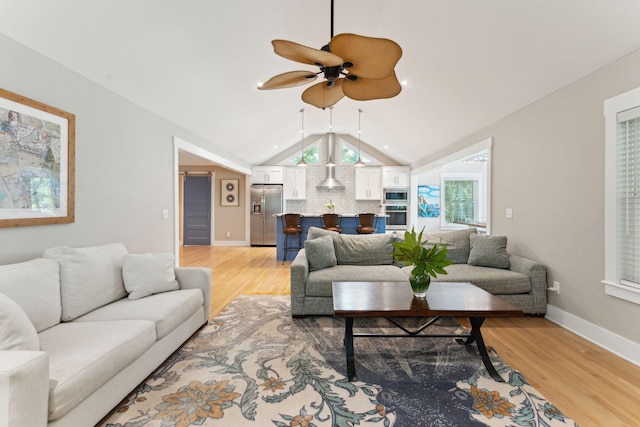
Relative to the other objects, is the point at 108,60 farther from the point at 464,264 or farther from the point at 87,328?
the point at 464,264

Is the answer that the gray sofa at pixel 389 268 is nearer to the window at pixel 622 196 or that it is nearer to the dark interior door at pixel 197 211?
the window at pixel 622 196

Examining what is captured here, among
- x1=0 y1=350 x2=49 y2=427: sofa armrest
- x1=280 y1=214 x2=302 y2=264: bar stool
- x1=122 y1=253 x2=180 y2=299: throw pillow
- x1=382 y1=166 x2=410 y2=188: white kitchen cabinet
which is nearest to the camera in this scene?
x1=0 y1=350 x2=49 y2=427: sofa armrest

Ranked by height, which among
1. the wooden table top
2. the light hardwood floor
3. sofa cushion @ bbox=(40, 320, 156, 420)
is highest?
the wooden table top

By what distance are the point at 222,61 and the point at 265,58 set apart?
574 millimetres

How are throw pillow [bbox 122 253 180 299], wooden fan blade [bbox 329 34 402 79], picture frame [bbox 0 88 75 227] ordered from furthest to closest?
throw pillow [bbox 122 253 180 299] < picture frame [bbox 0 88 75 227] < wooden fan blade [bbox 329 34 402 79]

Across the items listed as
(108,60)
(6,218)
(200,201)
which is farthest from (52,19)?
(200,201)

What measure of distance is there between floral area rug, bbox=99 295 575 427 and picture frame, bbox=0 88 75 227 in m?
1.50

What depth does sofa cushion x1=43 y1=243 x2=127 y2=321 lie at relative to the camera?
6.99 ft

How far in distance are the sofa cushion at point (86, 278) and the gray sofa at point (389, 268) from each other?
1575 millimetres

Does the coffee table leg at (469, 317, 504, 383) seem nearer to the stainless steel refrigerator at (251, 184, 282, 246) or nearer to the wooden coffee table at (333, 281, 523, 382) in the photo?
the wooden coffee table at (333, 281, 523, 382)

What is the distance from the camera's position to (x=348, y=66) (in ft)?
6.64

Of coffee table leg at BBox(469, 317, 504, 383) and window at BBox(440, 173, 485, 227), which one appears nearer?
coffee table leg at BBox(469, 317, 504, 383)

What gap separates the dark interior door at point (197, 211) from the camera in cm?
920

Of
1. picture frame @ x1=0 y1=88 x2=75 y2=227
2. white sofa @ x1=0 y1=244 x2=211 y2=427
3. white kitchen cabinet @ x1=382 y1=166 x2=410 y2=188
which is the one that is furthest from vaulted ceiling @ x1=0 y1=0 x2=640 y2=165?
white kitchen cabinet @ x1=382 y1=166 x2=410 y2=188
